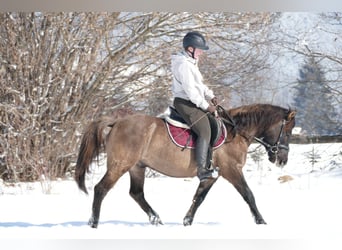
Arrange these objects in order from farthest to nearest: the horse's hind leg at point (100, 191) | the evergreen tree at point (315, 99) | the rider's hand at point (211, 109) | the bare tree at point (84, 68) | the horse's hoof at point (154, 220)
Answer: the evergreen tree at point (315, 99), the bare tree at point (84, 68), the horse's hoof at point (154, 220), the rider's hand at point (211, 109), the horse's hind leg at point (100, 191)

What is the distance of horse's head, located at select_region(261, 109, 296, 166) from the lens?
526cm

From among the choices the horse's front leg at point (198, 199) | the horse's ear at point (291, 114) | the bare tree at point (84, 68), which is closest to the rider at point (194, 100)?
the horse's front leg at point (198, 199)

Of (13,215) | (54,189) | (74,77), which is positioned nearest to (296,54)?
(74,77)

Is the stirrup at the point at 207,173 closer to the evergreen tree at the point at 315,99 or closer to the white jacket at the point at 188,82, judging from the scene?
the white jacket at the point at 188,82

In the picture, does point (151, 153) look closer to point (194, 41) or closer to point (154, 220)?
point (154, 220)

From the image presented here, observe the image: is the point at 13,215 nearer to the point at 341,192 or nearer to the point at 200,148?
the point at 200,148

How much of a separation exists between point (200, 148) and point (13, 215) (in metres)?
1.87

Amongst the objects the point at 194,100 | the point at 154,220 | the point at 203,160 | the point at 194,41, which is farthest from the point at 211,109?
the point at 154,220

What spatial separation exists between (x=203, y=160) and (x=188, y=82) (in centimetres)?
63

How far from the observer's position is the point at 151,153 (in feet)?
16.6

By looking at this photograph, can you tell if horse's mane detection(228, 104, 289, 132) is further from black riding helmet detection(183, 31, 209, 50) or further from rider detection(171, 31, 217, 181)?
black riding helmet detection(183, 31, 209, 50)

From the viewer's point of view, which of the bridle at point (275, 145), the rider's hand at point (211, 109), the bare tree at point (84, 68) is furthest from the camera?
the bare tree at point (84, 68)

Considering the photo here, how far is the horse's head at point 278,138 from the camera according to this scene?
5262mm

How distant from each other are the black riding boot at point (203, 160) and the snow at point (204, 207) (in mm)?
427
